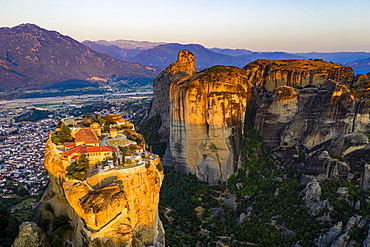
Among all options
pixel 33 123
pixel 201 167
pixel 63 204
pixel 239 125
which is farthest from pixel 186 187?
pixel 33 123

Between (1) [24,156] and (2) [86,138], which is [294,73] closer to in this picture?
(2) [86,138]

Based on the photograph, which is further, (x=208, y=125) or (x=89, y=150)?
(x=208, y=125)

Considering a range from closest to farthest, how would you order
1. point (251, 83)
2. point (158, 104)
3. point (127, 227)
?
point (127, 227) < point (251, 83) < point (158, 104)

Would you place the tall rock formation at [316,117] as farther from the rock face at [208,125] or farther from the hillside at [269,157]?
the rock face at [208,125]

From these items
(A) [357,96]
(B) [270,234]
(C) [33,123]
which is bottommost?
(C) [33,123]

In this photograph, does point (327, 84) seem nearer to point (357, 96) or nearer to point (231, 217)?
point (357, 96)

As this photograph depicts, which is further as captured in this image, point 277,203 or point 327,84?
point 327,84

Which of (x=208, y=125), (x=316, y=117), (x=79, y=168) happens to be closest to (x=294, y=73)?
(x=316, y=117)
